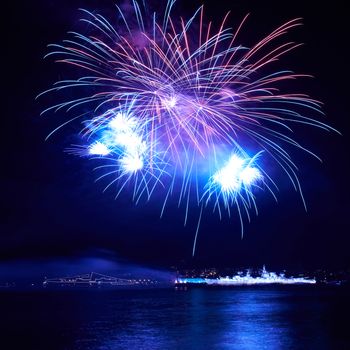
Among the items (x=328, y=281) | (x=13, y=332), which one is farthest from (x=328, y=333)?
(x=328, y=281)

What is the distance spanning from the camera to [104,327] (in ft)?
113

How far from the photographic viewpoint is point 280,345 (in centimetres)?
2381

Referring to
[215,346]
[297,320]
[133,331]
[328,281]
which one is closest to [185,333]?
[133,331]

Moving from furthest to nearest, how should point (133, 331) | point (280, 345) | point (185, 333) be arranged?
point (133, 331), point (185, 333), point (280, 345)

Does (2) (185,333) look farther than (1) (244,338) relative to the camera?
Yes

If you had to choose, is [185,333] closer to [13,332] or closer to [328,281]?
[13,332]

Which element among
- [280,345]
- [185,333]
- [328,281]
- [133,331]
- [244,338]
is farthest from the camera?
[328,281]

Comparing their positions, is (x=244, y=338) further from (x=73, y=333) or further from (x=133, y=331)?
(x=73, y=333)

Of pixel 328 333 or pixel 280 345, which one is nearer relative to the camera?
pixel 280 345

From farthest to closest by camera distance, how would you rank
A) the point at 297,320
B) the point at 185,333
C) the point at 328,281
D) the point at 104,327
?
the point at 328,281
the point at 297,320
the point at 104,327
the point at 185,333

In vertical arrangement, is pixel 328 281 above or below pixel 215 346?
above

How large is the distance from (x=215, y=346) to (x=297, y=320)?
50.5 feet

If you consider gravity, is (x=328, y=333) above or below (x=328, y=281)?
below

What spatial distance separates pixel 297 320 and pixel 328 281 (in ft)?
557
